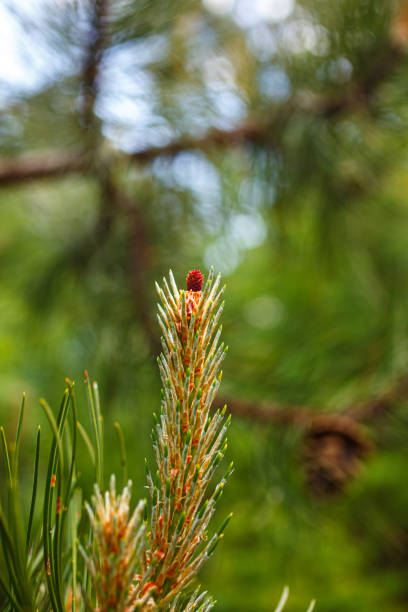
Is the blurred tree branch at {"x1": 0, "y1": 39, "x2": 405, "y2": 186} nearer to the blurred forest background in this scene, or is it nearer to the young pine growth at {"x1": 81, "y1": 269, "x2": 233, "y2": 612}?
the blurred forest background

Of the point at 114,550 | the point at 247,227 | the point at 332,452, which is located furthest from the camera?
the point at 247,227

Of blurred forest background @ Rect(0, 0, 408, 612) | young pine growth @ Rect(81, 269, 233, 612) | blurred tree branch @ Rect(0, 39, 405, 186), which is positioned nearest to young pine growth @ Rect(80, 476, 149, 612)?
young pine growth @ Rect(81, 269, 233, 612)

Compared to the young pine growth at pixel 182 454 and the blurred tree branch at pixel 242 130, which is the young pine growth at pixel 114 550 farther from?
the blurred tree branch at pixel 242 130

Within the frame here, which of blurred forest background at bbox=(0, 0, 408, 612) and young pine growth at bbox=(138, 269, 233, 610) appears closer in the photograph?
young pine growth at bbox=(138, 269, 233, 610)

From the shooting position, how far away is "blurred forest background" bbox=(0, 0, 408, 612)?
0.56 metres

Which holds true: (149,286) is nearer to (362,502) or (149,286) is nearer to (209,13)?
(362,502)

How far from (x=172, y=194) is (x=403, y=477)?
0.69 m

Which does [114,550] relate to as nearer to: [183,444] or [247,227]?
[183,444]

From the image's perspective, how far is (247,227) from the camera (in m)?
0.83

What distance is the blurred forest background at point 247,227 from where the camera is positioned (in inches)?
22.0

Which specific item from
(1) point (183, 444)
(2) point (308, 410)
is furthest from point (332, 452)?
(1) point (183, 444)

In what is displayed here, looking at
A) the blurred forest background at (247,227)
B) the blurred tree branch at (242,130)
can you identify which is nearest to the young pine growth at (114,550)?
the blurred forest background at (247,227)

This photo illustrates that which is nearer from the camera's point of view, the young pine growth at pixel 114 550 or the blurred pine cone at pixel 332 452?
the young pine growth at pixel 114 550

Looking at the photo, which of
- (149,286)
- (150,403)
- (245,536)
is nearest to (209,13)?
(149,286)
